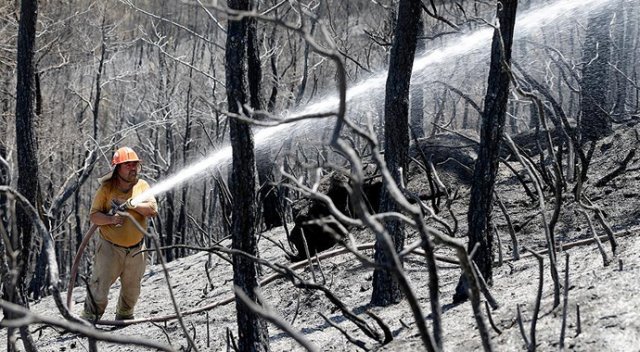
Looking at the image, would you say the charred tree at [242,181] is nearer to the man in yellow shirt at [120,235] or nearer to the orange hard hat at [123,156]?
the man in yellow shirt at [120,235]

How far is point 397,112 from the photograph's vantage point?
23.3 ft

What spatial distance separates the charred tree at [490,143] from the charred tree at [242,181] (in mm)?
1342

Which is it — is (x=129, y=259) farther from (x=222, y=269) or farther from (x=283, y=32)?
(x=283, y=32)

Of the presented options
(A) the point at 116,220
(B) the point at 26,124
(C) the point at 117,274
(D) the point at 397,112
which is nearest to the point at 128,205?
(A) the point at 116,220

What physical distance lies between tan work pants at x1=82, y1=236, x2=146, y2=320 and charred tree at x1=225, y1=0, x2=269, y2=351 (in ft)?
10.5

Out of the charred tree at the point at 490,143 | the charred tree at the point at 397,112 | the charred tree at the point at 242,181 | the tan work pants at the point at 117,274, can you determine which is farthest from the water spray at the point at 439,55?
the charred tree at the point at 490,143

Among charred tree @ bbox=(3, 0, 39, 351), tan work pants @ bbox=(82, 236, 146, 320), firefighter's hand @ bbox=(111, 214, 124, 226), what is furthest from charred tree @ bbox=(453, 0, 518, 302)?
tan work pants @ bbox=(82, 236, 146, 320)

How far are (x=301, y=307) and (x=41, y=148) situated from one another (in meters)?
17.8

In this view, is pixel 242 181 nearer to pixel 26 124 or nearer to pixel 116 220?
pixel 26 124

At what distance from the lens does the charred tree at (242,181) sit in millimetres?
5824

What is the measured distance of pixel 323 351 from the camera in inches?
242

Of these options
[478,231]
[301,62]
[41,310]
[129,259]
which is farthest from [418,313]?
[301,62]

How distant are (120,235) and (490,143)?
4.06m

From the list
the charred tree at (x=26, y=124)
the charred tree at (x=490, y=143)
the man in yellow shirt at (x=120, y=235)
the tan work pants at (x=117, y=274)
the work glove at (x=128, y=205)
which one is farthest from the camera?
the tan work pants at (x=117, y=274)
